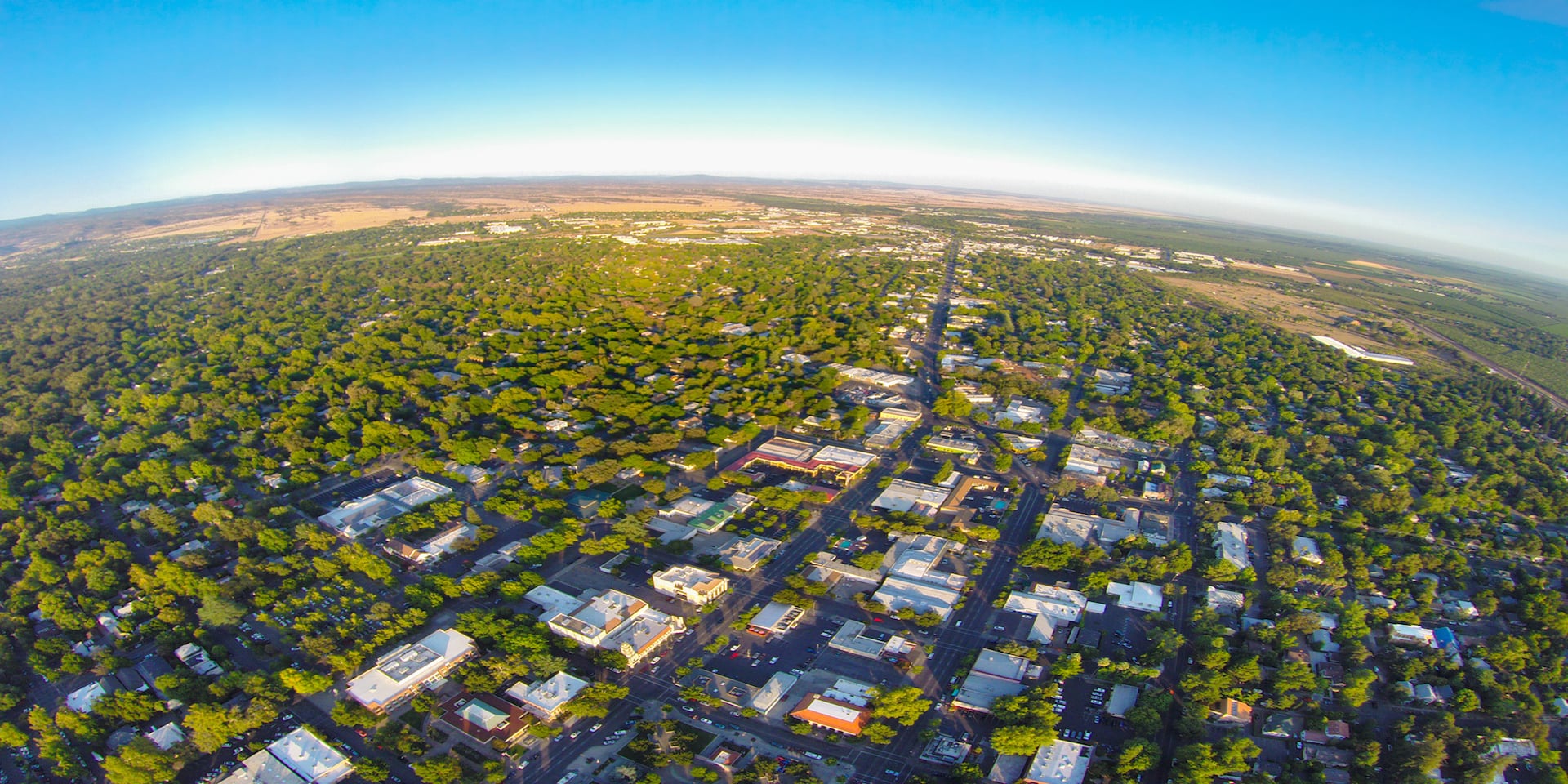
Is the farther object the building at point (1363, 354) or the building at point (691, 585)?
the building at point (1363, 354)

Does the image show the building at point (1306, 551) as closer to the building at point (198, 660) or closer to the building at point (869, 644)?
the building at point (869, 644)

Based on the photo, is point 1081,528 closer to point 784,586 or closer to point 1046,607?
point 1046,607

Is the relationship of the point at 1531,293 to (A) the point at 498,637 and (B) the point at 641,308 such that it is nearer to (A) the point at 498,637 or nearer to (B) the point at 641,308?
(B) the point at 641,308

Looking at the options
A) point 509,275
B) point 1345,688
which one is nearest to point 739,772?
point 1345,688

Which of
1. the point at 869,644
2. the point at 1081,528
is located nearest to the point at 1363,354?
the point at 1081,528

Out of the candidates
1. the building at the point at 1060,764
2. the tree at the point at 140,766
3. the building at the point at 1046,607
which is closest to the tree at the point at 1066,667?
the building at the point at 1046,607

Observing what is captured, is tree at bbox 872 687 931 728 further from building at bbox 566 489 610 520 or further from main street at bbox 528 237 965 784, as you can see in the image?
building at bbox 566 489 610 520
